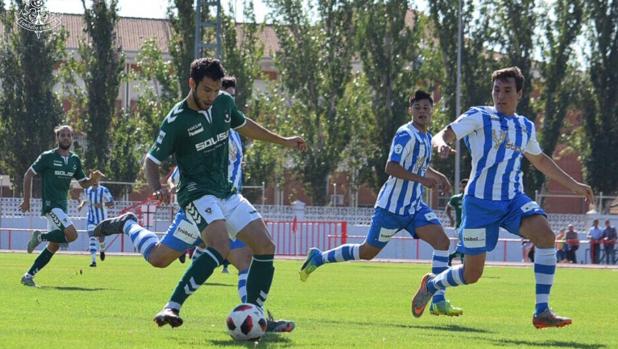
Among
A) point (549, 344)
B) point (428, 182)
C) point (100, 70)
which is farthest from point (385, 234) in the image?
point (100, 70)

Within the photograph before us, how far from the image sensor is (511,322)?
12852 millimetres

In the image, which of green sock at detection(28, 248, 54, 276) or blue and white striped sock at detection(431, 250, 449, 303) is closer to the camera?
blue and white striped sock at detection(431, 250, 449, 303)

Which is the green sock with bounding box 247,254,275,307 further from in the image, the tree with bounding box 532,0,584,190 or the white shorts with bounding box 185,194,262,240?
the tree with bounding box 532,0,584,190

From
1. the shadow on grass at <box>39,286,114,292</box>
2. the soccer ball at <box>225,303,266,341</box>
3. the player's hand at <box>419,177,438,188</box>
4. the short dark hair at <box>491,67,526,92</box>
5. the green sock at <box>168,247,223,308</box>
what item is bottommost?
the shadow on grass at <box>39,286,114,292</box>

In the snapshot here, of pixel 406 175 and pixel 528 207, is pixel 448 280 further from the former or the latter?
pixel 406 175

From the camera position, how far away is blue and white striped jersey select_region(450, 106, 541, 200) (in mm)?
11227

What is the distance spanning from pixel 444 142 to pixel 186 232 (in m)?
2.18

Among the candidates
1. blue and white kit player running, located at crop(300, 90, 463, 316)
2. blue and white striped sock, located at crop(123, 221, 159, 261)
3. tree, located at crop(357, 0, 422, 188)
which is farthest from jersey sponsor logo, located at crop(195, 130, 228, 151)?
tree, located at crop(357, 0, 422, 188)

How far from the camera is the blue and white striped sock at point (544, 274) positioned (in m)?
11.1

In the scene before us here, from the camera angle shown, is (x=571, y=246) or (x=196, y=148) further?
(x=571, y=246)

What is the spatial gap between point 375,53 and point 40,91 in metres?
14.3

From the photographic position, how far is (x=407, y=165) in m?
14.0

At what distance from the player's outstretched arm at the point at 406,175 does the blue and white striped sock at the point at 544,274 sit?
80.9 inches

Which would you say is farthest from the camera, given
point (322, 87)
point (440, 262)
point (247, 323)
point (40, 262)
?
point (322, 87)
